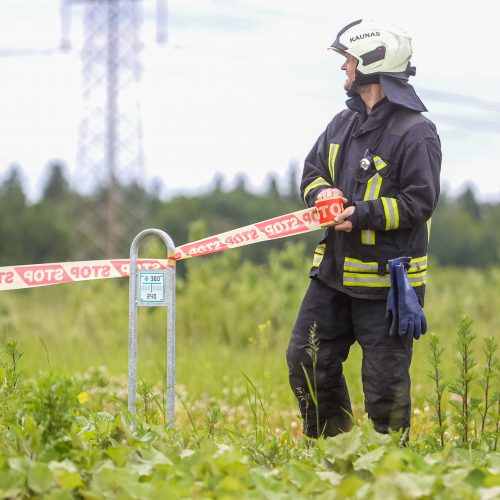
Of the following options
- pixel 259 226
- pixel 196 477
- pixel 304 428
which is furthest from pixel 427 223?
pixel 196 477

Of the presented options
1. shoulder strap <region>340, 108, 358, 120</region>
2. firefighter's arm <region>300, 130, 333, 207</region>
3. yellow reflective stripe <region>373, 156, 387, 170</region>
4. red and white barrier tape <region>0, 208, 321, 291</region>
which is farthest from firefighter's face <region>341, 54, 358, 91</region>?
red and white barrier tape <region>0, 208, 321, 291</region>

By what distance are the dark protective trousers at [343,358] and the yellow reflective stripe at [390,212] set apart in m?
0.40

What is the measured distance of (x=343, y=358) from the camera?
4875 millimetres

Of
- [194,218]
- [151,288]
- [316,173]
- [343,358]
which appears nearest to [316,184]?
[316,173]

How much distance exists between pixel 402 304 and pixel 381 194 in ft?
1.84

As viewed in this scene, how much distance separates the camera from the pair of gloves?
14.4 feet

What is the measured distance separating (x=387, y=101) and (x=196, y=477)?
2.26 meters

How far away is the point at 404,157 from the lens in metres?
4.56

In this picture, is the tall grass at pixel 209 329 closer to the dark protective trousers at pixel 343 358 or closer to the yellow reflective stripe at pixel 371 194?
the dark protective trousers at pixel 343 358

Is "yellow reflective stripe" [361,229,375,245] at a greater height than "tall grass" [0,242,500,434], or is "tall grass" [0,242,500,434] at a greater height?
"yellow reflective stripe" [361,229,375,245]

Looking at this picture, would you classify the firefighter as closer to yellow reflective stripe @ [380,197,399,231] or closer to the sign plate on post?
yellow reflective stripe @ [380,197,399,231]

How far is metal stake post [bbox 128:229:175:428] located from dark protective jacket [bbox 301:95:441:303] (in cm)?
80

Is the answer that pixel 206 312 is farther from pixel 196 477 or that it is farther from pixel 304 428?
pixel 196 477

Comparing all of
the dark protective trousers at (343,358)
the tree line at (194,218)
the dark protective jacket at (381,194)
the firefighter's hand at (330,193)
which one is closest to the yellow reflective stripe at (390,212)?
the dark protective jacket at (381,194)
